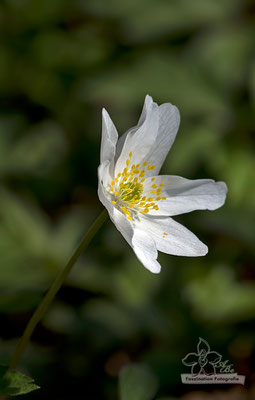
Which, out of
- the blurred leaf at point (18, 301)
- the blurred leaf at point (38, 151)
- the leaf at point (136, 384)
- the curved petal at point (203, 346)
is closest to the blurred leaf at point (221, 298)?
the curved petal at point (203, 346)

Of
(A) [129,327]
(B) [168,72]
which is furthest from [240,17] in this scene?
(A) [129,327]

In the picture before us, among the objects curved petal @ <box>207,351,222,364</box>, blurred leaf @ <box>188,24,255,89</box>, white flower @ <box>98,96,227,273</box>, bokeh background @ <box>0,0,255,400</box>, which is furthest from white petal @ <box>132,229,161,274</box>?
blurred leaf @ <box>188,24,255,89</box>

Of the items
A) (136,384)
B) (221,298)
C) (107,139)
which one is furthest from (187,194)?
(221,298)

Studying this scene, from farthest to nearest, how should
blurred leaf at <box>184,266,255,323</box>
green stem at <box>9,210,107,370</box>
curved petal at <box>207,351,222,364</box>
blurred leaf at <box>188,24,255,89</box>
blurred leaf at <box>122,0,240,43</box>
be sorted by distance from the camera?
blurred leaf at <box>122,0,240,43</box> → blurred leaf at <box>188,24,255,89</box> → blurred leaf at <box>184,266,255,323</box> → curved petal at <box>207,351,222,364</box> → green stem at <box>9,210,107,370</box>

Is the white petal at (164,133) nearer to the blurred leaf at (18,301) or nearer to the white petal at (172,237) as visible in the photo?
the white petal at (172,237)

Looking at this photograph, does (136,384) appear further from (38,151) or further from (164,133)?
(38,151)

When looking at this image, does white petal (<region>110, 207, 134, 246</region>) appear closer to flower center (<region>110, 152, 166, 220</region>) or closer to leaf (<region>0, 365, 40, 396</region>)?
flower center (<region>110, 152, 166, 220</region>)

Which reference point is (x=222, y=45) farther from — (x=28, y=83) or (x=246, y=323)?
(x=246, y=323)
